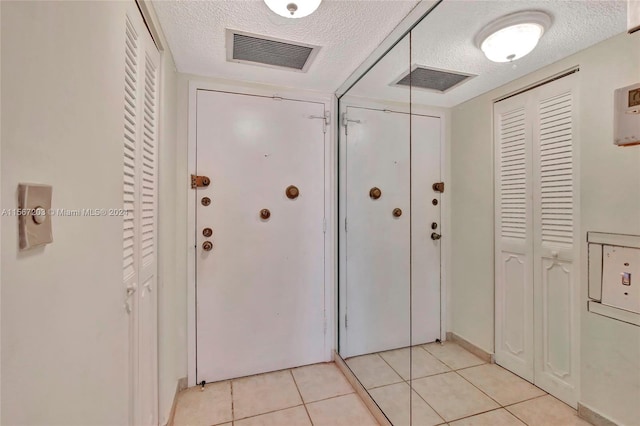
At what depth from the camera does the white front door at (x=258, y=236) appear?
1.94 meters

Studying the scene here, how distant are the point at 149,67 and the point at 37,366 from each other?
50.8 inches

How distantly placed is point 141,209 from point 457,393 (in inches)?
67.9

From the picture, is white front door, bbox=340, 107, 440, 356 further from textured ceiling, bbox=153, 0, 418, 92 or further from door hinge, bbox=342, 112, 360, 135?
textured ceiling, bbox=153, 0, 418, 92

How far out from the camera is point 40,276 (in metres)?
0.52

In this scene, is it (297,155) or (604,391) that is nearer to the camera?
(604,391)

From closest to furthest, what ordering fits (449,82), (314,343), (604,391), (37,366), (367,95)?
(37,366) < (604,391) < (449,82) < (367,95) < (314,343)

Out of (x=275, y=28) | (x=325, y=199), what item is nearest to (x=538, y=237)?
(x=325, y=199)

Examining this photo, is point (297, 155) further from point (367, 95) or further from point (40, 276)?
point (40, 276)

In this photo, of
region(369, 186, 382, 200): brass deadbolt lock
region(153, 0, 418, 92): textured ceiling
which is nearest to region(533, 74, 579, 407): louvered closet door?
region(153, 0, 418, 92): textured ceiling

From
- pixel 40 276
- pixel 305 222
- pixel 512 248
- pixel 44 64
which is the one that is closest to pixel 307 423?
pixel 305 222

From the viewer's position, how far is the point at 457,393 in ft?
4.58

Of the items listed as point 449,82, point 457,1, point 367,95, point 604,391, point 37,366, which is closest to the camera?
point 37,366

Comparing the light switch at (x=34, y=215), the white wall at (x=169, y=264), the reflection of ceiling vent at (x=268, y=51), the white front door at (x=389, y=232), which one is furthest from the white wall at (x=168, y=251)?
the white front door at (x=389, y=232)

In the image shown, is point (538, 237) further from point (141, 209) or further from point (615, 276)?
point (141, 209)
